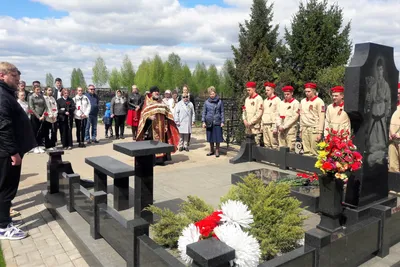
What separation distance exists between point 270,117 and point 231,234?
6440 mm

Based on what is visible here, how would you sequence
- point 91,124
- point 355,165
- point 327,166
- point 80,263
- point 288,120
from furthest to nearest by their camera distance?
1. point 91,124
2. point 288,120
3. point 80,263
4. point 355,165
5. point 327,166

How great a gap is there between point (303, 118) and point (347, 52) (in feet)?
56.4

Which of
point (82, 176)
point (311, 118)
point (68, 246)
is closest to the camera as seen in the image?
point (68, 246)

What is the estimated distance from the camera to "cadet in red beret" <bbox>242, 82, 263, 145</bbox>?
8359mm

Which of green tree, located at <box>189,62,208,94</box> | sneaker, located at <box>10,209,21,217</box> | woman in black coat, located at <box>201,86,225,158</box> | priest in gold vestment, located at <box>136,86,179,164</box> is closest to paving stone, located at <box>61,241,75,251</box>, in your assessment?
sneaker, located at <box>10,209,21,217</box>

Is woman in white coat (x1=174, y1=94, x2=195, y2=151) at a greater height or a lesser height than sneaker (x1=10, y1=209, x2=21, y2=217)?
greater

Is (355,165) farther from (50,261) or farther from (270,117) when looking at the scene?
(270,117)

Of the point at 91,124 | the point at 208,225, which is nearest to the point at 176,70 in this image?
the point at 91,124

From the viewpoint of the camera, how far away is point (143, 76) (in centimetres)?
5241

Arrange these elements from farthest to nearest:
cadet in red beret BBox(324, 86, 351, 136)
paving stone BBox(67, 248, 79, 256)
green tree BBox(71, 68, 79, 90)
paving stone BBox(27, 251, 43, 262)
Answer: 1. green tree BBox(71, 68, 79, 90)
2. cadet in red beret BBox(324, 86, 351, 136)
3. paving stone BBox(67, 248, 79, 256)
4. paving stone BBox(27, 251, 43, 262)

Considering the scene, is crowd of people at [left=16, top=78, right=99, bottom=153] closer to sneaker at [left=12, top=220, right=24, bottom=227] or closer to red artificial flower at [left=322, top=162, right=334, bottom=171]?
sneaker at [left=12, top=220, right=24, bottom=227]

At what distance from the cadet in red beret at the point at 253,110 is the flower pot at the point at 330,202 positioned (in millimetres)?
5088

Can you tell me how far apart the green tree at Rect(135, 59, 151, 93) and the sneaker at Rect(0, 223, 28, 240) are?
4639cm

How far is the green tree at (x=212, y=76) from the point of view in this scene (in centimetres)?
5178
